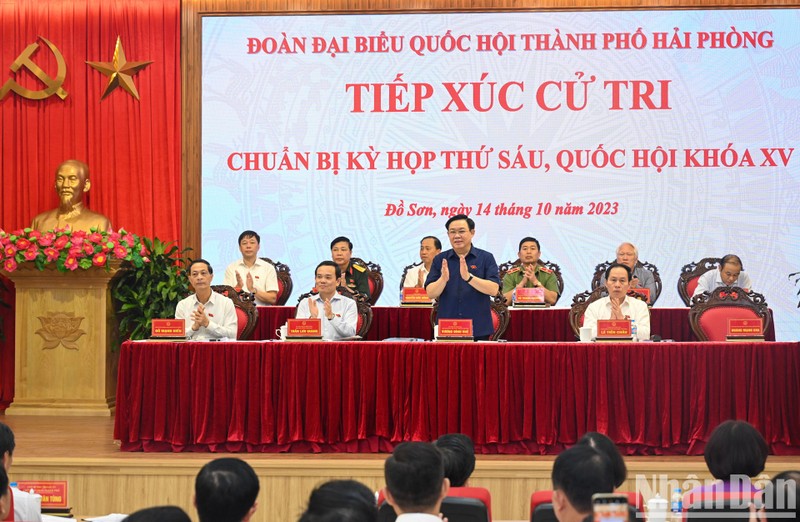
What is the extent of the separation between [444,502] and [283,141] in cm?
580

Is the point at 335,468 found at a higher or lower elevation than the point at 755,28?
lower

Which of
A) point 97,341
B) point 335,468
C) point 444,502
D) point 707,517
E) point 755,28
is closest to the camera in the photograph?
point 707,517

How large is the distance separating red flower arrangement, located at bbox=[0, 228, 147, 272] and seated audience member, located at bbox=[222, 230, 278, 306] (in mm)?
747

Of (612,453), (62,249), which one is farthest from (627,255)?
(612,453)

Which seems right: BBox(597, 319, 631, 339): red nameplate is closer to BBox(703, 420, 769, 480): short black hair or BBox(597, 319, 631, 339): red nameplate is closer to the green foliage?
BBox(703, 420, 769, 480): short black hair

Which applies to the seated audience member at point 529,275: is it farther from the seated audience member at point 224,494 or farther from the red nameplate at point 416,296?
the seated audience member at point 224,494

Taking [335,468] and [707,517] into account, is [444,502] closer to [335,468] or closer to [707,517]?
[707,517]

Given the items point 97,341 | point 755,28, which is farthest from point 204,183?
point 755,28

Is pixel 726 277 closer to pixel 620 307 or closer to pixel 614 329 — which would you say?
pixel 620 307

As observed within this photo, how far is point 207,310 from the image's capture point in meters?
5.50

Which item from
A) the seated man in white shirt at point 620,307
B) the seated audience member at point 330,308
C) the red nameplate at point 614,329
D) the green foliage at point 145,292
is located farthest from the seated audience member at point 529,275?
the green foliage at point 145,292

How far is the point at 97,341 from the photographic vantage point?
6.68 metres

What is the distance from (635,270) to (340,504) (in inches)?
217

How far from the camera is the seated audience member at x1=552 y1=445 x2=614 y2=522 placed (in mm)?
2035
